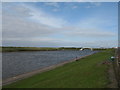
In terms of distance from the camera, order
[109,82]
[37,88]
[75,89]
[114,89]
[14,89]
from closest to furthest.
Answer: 1. [114,89]
2. [75,89]
3. [109,82]
4. [37,88]
5. [14,89]

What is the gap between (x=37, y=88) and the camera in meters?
13.9

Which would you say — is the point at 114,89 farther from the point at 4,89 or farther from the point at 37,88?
the point at 4,89

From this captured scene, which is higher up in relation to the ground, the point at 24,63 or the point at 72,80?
the point at 72,80

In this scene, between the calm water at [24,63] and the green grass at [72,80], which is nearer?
the green grass at [72,80]

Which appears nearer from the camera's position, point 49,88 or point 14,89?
point 49,88

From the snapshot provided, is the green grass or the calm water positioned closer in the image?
the green grass

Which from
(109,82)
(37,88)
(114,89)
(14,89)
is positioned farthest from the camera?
(14,89)

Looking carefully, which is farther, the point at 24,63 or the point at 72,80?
the point at 24,63

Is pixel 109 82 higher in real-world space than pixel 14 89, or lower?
higher

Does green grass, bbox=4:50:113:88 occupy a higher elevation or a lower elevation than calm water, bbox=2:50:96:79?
higher

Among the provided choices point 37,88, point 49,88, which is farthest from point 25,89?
point 49,88

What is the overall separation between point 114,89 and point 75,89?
2.67m

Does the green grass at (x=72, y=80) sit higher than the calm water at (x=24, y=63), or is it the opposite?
the green grass at (x=72, y=80)

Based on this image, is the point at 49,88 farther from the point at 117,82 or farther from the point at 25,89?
the point at 117,82
